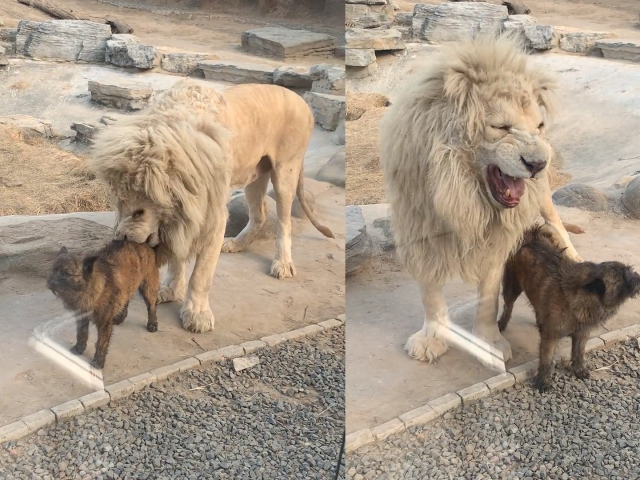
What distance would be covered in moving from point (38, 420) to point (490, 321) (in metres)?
1.28

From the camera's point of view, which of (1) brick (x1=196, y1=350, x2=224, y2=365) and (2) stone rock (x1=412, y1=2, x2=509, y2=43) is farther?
(1) brick (x1=196, y1=350, x2=224, y2=365)

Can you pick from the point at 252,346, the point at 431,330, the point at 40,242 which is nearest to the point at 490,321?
the point at 431,330

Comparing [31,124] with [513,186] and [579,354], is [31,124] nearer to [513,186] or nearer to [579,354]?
[513,186]

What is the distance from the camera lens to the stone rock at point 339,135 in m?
1.98

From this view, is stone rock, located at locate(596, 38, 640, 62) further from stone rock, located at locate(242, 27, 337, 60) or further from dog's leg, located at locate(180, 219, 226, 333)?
dog's leg, located at locate(180, 219, 226, 333)

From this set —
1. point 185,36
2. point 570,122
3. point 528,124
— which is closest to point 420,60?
point 528,124

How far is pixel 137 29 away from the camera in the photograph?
206 cm

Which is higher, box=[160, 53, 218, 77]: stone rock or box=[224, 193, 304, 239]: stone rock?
box=[160, 53, 218, 77]: stone rock

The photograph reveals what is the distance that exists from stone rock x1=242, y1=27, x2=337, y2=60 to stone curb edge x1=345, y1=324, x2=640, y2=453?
100cm

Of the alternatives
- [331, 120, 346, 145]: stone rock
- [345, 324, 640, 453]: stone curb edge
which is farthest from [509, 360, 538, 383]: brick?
[331, 120, 346, 145]: stone rock

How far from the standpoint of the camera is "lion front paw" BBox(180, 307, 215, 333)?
2.25 meters

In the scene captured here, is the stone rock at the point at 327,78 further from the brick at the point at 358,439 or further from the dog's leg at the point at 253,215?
the brick at the point at 358,439

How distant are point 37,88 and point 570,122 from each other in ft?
4.72

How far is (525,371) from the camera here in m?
2.26
